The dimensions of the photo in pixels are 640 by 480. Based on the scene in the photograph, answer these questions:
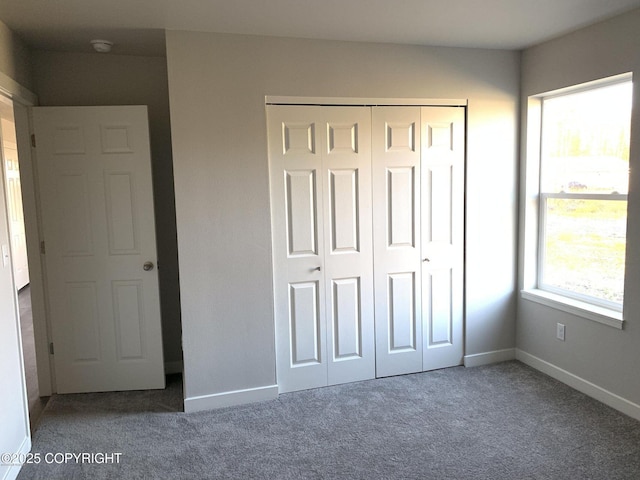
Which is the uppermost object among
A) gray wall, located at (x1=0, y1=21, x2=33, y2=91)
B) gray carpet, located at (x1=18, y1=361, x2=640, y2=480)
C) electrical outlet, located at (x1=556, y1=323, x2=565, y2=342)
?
gray wall, located at (x1=0, y1=21, x2=33, y2=91)

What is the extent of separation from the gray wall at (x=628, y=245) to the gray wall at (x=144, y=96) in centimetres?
276

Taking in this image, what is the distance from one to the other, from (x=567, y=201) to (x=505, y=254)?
60cm

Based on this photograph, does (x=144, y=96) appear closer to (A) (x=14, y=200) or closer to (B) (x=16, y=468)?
(B) (x=16, y=468)

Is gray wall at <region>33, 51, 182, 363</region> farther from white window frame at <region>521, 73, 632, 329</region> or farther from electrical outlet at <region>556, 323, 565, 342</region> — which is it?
electrical outlet at <region>556, 323, 565, 342</region>

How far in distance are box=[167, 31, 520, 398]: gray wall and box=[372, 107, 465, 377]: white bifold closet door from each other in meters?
0.27

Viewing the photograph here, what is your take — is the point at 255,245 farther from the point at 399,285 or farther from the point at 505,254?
the point at 505,254

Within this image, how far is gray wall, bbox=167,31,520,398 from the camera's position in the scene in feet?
9.79

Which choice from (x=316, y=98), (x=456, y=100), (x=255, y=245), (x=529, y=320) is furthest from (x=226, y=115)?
(x=529, y=320)

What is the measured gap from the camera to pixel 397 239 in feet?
11.5

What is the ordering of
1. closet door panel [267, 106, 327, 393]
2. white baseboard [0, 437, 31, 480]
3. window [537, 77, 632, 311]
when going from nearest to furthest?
white baseboard [0, 437, 31, 480]
window [537, 77, 632, 311]
closet door panel [267, 106, 327, 393]

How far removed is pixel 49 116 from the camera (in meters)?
3.23

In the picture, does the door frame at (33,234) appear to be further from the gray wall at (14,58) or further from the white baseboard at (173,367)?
the white baseboard at (173,367)

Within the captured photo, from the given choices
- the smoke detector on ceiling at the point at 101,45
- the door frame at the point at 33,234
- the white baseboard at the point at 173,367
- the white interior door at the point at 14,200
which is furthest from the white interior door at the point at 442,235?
the white interior door at the point at 14,200

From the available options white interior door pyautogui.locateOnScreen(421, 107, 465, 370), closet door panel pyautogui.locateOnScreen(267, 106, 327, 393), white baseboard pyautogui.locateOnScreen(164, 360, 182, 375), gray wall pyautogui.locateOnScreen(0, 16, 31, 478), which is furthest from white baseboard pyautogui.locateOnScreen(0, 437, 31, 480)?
white interior door pyautogui.locateOnScreen(421, 107, 465, 370)
